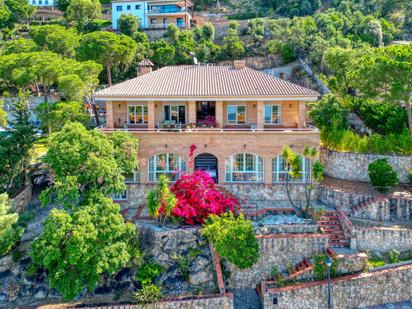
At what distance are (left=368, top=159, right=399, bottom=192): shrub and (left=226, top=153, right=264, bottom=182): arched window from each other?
7904 millimetres

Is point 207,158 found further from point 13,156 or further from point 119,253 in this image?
point 13,156

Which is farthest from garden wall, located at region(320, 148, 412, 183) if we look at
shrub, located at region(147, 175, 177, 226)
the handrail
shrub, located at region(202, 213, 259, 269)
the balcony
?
shrub, located at region(147, 175, 177, 226)

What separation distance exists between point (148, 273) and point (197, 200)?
5373mm

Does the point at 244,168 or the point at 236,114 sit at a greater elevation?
the point at 236,114

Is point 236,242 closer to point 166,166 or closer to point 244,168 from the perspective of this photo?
point 244,168

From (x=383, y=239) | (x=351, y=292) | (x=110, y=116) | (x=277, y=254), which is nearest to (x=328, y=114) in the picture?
(x=383, y=239)

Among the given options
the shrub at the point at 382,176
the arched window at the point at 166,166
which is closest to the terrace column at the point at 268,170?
the arched window at the point at 166,166

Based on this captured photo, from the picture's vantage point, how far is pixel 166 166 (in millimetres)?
29922

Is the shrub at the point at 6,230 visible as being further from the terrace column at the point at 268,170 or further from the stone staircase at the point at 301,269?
the terrace column at the point at 268,170

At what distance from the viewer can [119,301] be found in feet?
75.3

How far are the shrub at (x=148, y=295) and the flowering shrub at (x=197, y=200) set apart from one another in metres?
4.82

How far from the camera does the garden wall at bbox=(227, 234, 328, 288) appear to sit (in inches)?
949

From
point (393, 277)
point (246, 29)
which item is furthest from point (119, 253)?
point (246, 29)

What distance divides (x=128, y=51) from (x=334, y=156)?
28.3 meters
